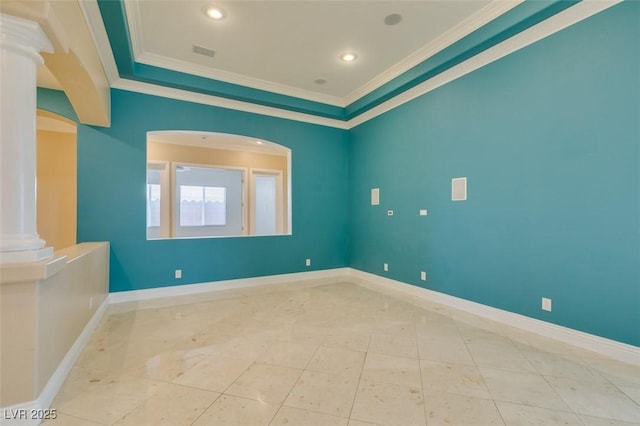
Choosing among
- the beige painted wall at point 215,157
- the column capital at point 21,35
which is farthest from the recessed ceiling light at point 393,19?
the beige painted wall at point 215,157

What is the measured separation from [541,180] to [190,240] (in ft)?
15.0

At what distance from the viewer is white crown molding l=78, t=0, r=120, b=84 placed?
2.48 m

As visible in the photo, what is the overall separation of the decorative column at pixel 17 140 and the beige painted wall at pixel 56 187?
4262 mm

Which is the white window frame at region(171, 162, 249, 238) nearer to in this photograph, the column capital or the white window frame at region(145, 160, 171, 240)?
the white window frame at region(145, 160, 171, 240)

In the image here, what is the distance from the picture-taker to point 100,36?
2918 millimetres

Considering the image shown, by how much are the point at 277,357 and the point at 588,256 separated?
2900 mm

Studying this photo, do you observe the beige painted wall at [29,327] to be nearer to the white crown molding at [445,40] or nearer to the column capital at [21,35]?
the column capital at [21,35]

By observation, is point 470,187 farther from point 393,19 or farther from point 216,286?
point 216,286

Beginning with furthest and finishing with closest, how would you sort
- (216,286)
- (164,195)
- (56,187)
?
(164,195) → (56,187) → (216,286)

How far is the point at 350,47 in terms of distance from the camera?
12.2ft

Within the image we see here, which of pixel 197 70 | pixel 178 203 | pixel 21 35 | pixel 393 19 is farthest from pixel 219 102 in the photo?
pixel 178 203

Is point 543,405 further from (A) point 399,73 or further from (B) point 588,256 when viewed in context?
(A) point 399,73

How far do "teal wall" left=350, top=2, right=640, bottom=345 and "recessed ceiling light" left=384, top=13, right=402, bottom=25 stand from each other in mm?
1181

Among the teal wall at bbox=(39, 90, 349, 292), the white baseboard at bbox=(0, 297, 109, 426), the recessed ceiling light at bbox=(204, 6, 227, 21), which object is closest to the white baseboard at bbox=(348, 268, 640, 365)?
the teal wall at bbox=(39, 90, 349, 292)
